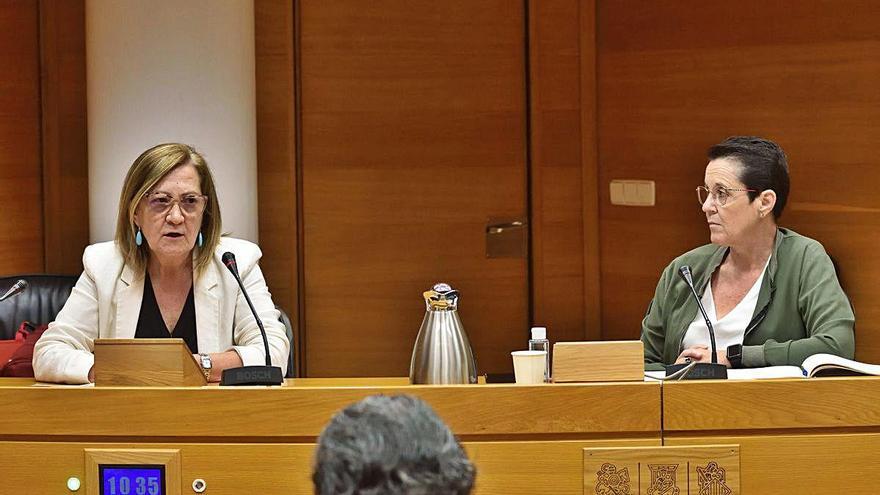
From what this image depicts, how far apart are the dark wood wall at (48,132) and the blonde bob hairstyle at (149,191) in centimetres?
135

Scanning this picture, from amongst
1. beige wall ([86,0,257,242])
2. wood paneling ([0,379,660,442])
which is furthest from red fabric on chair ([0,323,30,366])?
wood paneling ([0,379,660,442])

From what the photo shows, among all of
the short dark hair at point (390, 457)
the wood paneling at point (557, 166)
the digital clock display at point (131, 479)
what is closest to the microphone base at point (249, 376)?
the digital clock display at point (131, 479)

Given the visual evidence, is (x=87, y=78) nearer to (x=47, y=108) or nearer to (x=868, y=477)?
(x=47, y=108)

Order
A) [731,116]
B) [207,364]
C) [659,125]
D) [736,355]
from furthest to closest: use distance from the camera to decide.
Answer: [659,125] → [731,116] → [736,355] → [207,364]

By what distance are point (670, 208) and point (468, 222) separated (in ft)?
2.49

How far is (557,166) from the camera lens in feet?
15.3

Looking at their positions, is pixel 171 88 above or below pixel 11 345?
above

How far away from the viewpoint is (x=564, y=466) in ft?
8.45

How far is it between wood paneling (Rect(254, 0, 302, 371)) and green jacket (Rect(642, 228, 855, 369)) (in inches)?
60.3

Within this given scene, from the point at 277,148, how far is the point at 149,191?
4.26 ft

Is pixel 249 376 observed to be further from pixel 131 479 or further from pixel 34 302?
pixel 34 302

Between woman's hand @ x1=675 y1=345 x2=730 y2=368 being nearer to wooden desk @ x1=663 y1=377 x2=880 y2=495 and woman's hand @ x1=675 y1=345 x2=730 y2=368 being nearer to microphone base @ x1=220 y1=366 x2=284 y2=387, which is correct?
wooden desk @ x1=663 y1=377 x2=880 y2=495

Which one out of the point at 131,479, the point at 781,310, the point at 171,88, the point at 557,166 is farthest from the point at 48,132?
the point at 781,310

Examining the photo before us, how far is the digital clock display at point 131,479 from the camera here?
2.59m
